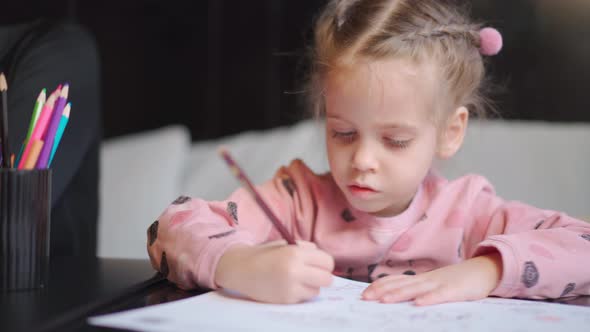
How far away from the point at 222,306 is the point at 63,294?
154mm

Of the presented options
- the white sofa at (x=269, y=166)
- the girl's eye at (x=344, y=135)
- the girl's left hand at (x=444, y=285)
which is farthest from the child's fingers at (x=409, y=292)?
the white sofa at (x=269, y=166)

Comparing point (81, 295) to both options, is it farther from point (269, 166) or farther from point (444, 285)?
point (269, 166)

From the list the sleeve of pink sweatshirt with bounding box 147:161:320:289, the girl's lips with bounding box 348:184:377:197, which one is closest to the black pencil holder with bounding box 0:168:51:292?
the sleeve of pink sweatshirt with bounding box 147:161:320:289

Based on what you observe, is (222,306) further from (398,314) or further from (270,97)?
(270,97)

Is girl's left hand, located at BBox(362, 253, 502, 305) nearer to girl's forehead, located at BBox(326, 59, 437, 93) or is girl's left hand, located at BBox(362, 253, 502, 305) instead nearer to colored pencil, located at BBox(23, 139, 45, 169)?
girl's forehead, located at BBox(326, 59, 437, 93)

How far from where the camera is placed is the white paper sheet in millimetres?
542

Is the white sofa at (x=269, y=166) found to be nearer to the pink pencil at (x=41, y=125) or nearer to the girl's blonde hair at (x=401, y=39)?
the girl's blonde hair at (x=401, y=39)

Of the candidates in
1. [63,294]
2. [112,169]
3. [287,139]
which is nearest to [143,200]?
[112,169]

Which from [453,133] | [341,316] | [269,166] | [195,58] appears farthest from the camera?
[195,58]

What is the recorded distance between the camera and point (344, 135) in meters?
0.84

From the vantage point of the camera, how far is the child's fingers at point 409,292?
2.17 ft

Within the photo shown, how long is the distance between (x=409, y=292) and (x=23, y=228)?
0.38 meters

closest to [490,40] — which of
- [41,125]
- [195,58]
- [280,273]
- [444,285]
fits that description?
[444,285]

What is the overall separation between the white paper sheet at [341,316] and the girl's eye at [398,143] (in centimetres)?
22
